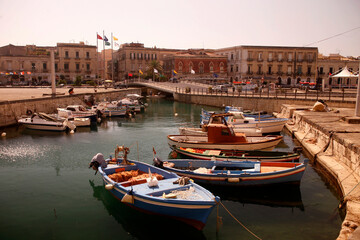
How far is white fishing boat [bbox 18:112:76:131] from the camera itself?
31422 mm

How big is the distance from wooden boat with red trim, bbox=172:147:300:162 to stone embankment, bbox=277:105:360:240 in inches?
90.6

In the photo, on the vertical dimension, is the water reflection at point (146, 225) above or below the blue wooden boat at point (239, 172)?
below

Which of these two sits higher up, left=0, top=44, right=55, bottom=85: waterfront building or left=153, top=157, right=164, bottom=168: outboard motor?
left=0, top=44, right=55, bottom=85: waterfront building

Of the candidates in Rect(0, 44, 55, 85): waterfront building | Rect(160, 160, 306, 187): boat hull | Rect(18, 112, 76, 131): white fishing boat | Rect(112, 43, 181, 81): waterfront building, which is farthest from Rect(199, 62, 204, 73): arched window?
Rect(160, 160, 306, 187): boat hull

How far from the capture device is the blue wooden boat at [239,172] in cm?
1521

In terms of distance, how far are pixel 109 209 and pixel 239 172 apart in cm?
654

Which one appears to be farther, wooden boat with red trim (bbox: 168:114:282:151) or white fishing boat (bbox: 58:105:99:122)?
white fishing boat (bbox: 58:105:99:122)

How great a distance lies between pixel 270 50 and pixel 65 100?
57.4 m

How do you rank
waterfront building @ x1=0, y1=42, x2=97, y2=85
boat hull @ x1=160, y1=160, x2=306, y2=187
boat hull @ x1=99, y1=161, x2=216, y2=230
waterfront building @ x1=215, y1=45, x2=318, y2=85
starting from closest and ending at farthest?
boat hull @ x1=99, y1=161, x2=216, y2=230, boat hull @ x1=160, y1=160, x2=306, y2=187, waterfront building @ x1=215, y1=45, x2=318, y2=85, waterfront building @ x1=0, y1=42, x2=97, y2=85

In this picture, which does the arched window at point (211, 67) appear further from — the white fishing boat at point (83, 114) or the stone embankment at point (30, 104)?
the white fishing boat at point (83, 114)

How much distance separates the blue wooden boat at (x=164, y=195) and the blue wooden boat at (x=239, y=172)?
1914 mm

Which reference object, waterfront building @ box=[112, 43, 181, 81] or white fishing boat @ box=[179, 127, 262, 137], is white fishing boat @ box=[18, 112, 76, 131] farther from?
waterfront building @ box=[112, 43, 181, 81]

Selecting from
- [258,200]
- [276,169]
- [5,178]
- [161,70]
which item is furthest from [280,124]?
[161,70]

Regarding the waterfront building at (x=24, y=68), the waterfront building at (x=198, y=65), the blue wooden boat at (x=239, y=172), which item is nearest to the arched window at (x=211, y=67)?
the waterfront building at (x=198, y=65)
